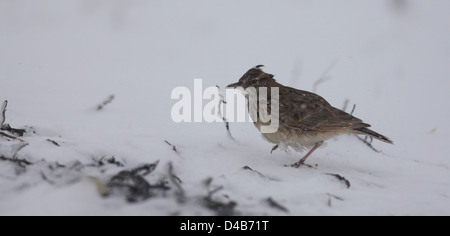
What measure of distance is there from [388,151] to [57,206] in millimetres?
4178

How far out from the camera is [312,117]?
457 cm

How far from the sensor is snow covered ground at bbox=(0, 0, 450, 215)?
9.46 ft

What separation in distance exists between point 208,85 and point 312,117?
345 cm

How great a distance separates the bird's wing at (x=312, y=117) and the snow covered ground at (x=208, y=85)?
40cm

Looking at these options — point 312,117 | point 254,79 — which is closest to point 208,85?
point 254,79

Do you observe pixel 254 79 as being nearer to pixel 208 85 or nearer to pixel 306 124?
pixel 306 124

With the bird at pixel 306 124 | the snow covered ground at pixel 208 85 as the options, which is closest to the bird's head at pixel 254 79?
the bird at pixel 306 124

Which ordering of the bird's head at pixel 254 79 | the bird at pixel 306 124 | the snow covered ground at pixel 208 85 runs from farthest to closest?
the bird's head at pixel 254 79, the bird at pixel 306 124, the snow covered ground at pixel 208 85

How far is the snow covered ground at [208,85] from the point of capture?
9.46ft

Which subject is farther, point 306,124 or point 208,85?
point 208,85

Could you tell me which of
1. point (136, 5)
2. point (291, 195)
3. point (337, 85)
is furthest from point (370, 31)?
point (291, 195)

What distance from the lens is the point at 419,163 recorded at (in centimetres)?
476

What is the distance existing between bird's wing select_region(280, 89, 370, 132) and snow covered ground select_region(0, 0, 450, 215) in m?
0.40

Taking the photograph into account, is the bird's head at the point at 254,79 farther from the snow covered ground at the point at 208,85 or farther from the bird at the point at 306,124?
the snow covered ground at the point at 208,85
